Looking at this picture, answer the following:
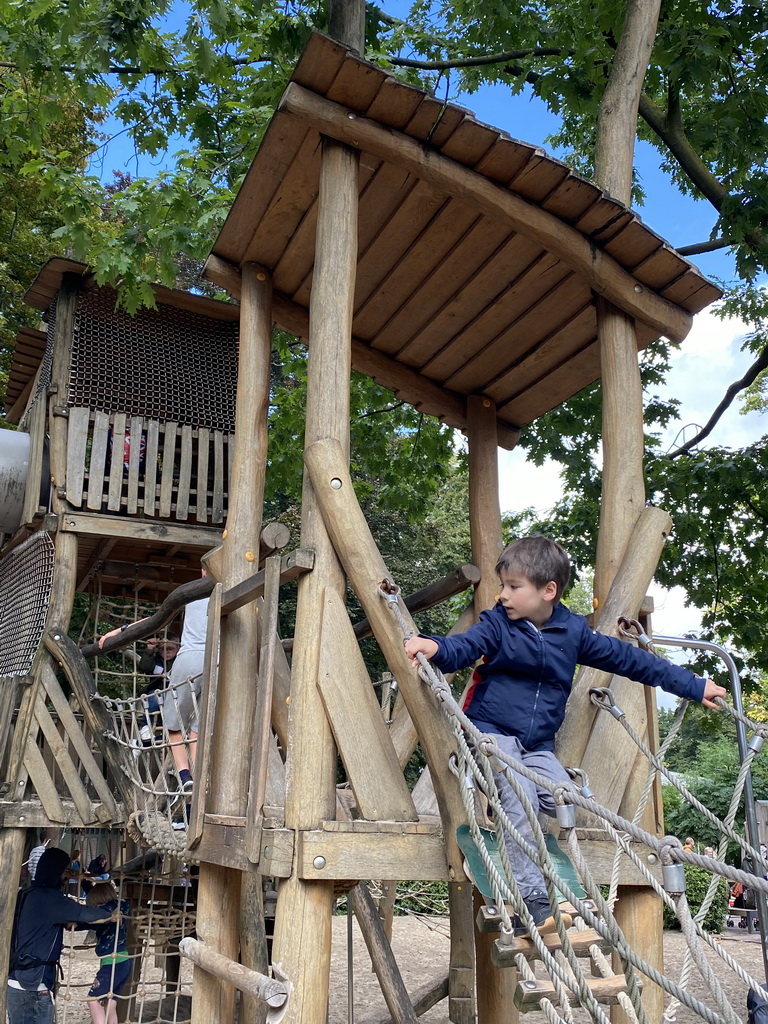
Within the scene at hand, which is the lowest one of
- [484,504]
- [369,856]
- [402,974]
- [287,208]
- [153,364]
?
[402,974]

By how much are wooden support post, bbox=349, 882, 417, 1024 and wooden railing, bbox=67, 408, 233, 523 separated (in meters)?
2.95

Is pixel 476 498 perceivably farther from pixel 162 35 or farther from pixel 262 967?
pixel 162 35

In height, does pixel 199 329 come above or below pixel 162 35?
below

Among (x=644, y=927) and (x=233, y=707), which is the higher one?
(x=233, y=707)

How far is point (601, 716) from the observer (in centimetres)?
351

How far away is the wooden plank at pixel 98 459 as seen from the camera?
6.65 meters

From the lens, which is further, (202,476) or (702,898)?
(702,898)

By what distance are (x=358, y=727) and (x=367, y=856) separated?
1.30 feet

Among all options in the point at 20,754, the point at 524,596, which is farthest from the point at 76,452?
the point at 524,596

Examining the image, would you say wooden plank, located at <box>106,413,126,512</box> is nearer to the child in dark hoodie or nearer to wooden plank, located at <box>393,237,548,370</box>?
the child in dark hoodie

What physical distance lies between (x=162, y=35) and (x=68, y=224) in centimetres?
221

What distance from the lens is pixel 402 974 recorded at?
11008mm

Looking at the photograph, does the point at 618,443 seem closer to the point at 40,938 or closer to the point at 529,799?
the point at 529,799

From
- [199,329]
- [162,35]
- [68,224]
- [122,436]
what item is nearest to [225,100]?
[162,35]
